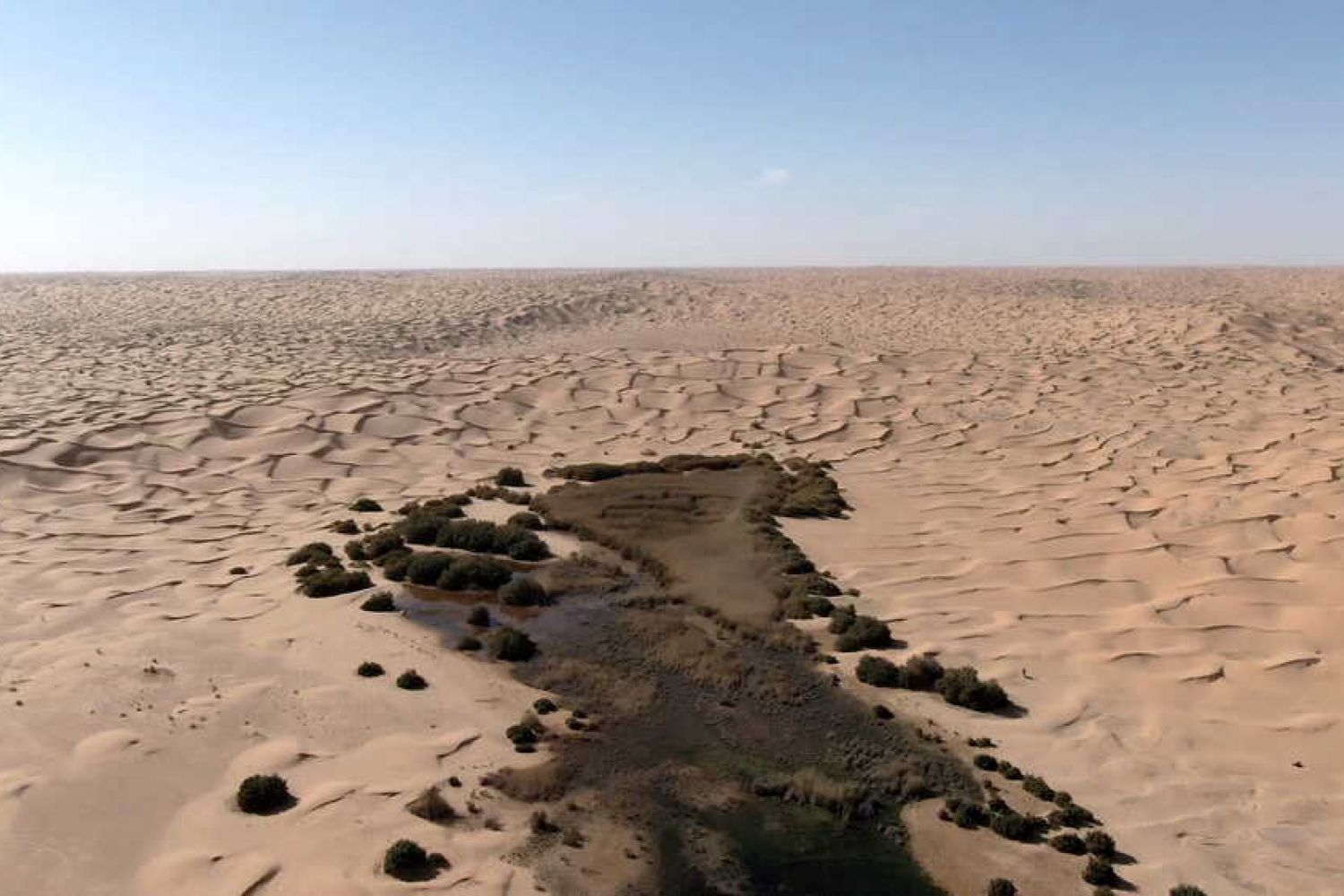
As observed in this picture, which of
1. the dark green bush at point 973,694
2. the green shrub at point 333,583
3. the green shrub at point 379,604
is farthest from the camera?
the green shrub at point 333,583

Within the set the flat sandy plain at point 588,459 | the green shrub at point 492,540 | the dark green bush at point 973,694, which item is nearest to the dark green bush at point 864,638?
the flat sandy plain at point 588,459

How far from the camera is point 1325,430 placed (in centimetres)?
2097

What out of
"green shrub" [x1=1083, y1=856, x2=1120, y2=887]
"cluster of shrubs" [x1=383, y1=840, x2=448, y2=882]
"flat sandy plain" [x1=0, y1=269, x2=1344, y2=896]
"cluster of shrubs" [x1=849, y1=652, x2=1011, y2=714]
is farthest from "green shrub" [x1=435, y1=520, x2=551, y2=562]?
"green shrub" [x1=1083, y1=856, x2=1120, y2=887]

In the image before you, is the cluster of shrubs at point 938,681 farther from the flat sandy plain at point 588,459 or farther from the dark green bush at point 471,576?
the dark green bush at point 471,576

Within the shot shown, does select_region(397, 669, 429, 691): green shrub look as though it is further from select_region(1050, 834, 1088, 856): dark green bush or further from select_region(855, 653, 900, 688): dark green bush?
select_region(1050, 834, 1088, 856): dark green bush

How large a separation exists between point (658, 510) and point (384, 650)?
262 inches

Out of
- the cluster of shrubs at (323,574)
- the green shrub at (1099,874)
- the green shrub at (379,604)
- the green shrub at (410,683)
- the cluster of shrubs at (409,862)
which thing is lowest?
the green shrub at (1099,874)

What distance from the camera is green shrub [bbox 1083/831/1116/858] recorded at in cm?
800

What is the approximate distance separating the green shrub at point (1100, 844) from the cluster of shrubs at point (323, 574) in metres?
9.57

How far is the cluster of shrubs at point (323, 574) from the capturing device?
13.3m

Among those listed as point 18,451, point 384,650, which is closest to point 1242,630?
point 384,650

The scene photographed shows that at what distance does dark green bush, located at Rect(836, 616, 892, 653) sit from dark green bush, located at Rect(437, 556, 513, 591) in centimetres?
503

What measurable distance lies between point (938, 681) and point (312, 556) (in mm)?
9047

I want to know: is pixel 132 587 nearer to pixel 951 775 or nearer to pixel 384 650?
pixel 384 650
